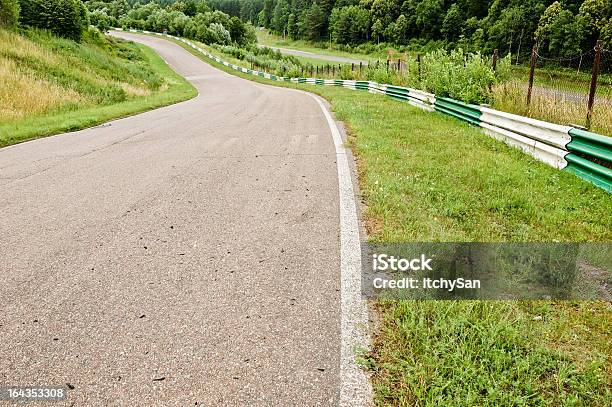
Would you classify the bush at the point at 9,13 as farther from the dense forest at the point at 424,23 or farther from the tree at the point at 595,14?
the tree at the point at 595,14

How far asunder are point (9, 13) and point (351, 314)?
26618 millimetres

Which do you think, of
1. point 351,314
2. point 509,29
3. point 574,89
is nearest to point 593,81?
point 574,89

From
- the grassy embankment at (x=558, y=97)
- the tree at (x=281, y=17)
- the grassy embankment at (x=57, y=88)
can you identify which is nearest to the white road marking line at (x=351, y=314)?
the grassy embankment at (x=558, y=97)

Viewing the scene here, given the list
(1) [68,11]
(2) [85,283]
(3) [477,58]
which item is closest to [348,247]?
(2) [85,283]

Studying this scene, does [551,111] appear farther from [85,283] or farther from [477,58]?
[85,283]

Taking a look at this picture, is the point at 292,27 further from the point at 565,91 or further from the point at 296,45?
the point at 565,91

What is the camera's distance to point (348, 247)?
368 centimetres

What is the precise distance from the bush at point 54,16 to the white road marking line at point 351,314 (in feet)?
94.6

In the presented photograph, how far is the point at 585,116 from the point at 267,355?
7.85 meters

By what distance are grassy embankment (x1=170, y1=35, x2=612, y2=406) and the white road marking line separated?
0.09 m

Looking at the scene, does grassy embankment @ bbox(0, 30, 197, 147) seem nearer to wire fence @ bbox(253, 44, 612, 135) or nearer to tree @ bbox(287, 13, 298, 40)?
wire fence @ bbox(253, 44, 612, 135)

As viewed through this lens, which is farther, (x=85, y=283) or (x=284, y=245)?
(x=284, y=245)

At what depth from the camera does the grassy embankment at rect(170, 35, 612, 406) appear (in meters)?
2.06

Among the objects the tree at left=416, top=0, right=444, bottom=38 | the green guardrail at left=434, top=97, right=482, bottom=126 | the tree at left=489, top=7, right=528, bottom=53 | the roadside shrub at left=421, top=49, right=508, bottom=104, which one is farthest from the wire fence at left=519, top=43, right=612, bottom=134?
the tree at left=416, top=0, right=444, bottom=38
